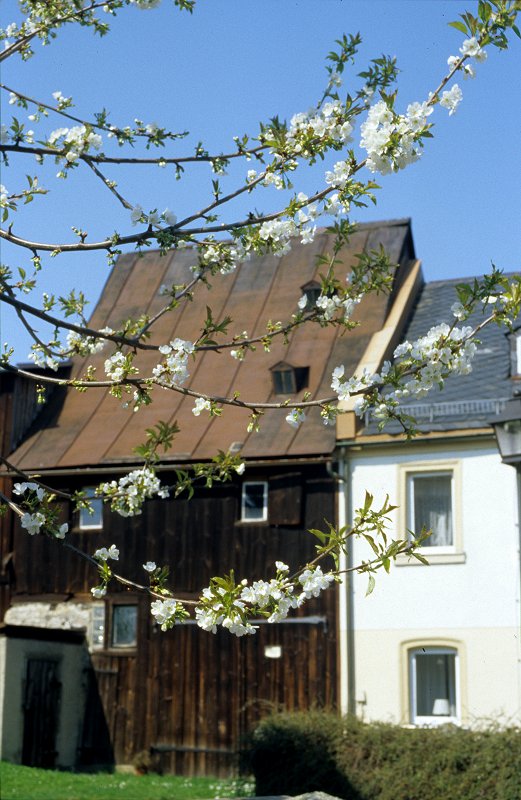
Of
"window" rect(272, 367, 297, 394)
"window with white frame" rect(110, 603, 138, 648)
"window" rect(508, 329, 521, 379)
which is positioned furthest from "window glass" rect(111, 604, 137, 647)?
"window" rect(508, 329, 521, 379)

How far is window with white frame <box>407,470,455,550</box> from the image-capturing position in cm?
2191

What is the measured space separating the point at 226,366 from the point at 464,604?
7.63 metres

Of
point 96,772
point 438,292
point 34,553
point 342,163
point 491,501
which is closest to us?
point 342,163

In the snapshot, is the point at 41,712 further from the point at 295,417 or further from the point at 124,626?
the point at 295,417

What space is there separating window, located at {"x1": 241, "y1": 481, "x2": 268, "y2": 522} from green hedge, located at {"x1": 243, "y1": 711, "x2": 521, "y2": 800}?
564cm

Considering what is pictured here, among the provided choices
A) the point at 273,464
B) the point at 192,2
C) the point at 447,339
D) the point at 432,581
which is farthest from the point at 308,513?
the point at 447,339

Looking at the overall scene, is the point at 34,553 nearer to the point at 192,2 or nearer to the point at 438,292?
the point at 438,292

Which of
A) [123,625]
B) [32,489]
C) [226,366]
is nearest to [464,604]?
[123,625]

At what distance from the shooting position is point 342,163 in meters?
6.89

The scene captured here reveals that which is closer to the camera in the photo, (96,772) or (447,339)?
(447,339)

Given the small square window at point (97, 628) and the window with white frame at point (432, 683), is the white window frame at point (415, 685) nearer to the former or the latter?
the window with white frame at point (432, 683)

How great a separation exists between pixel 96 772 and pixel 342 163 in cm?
1834

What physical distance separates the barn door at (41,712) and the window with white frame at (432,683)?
22.1 ft

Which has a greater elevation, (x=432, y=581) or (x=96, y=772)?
(x=432, y=581)
